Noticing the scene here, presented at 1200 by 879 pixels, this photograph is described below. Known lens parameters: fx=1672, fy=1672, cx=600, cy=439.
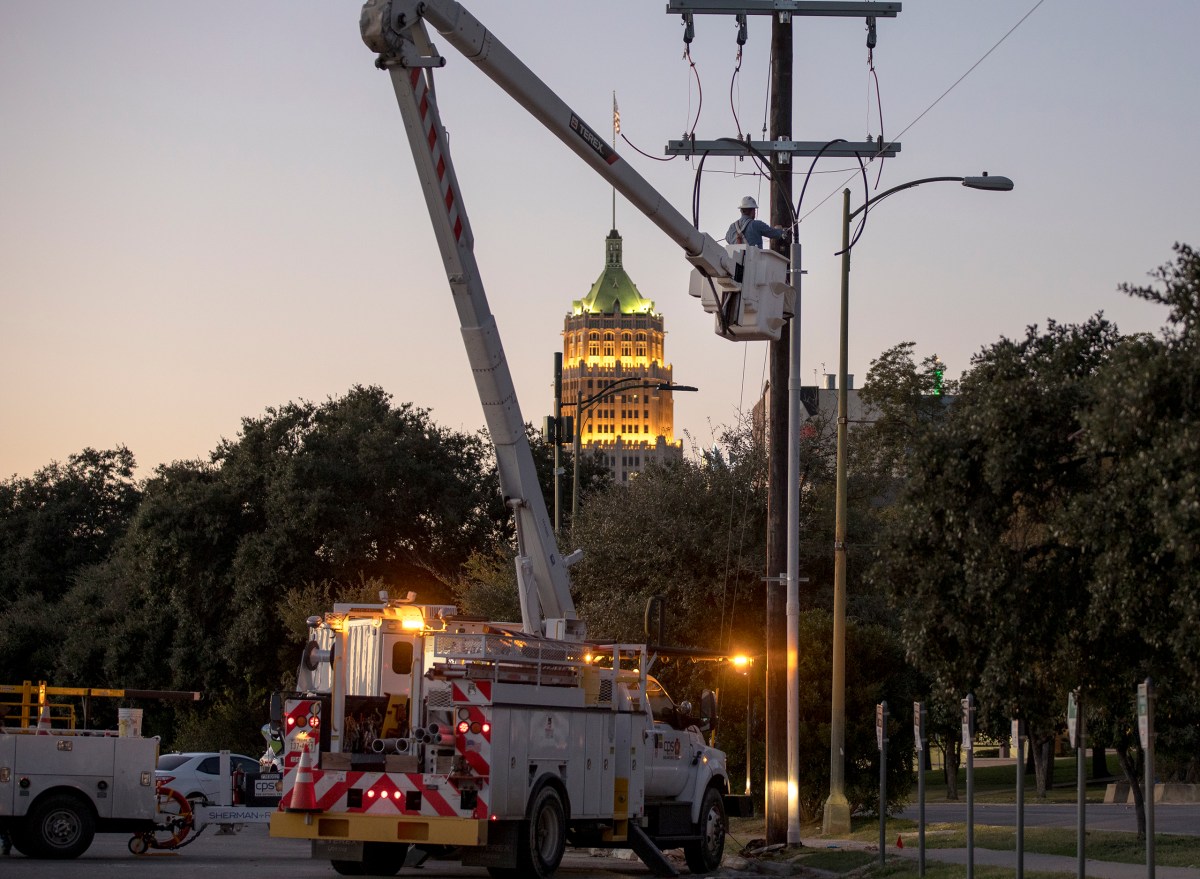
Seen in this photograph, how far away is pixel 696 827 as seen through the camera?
→ 2033 centimetres

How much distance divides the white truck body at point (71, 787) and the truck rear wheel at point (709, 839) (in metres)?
6.85

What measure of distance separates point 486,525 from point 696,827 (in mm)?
40861

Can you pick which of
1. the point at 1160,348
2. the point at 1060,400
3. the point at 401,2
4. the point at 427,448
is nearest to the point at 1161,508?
the point at 1160,348

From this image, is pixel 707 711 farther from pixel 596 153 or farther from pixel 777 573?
pixel 596 153

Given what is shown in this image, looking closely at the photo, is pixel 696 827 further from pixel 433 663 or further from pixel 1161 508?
pixel 1161 508

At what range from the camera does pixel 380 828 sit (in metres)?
16.3

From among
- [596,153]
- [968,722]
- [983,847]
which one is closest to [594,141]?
[596,153]

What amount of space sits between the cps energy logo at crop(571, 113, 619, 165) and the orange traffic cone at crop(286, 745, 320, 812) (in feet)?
21.6

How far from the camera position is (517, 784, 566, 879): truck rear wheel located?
55.2 feet

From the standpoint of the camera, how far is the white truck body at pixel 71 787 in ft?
66.5

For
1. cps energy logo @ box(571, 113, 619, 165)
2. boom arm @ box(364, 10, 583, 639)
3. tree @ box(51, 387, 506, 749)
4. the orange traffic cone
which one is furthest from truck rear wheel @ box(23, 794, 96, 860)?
tree @ box(51, 387, 506, 749)

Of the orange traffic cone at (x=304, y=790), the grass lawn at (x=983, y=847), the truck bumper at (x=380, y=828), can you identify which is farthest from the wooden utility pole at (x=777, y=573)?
the orange traffic cone at (x=304, y=790)

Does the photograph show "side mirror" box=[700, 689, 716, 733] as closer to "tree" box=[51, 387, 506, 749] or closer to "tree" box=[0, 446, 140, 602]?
"tree" box=[51, 387, 506, 749]

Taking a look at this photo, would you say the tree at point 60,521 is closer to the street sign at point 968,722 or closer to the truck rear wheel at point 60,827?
the truck rear wheel at point 60,827
